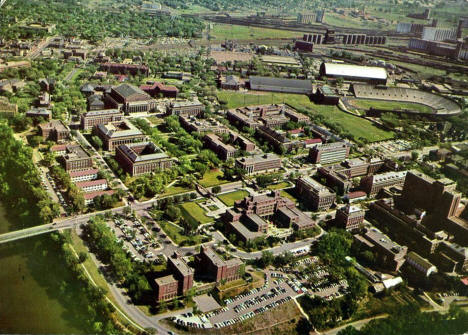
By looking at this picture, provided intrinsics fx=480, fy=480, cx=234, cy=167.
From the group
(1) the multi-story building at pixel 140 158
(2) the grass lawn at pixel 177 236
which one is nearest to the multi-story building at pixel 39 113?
(1) the multi-story building at pixel 140 158

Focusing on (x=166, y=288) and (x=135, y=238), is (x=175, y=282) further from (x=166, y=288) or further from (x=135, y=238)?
(x=135, y=238)

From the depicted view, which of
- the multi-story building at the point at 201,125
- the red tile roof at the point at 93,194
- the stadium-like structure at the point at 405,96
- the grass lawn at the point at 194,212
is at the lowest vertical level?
the grass lawn at the point at 194,212

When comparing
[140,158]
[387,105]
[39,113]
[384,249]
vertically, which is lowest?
[384,249]

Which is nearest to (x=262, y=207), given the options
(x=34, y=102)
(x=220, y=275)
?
(x=220, y=275)

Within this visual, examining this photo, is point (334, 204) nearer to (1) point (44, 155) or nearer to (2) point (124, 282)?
(2) point (124, 282)

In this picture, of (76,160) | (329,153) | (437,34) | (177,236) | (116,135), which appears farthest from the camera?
(437,34)

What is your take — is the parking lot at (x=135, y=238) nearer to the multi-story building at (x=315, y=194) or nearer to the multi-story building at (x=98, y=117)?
the multi-story building at (x=315, y=194)

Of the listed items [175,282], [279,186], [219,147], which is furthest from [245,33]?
[175,282]
